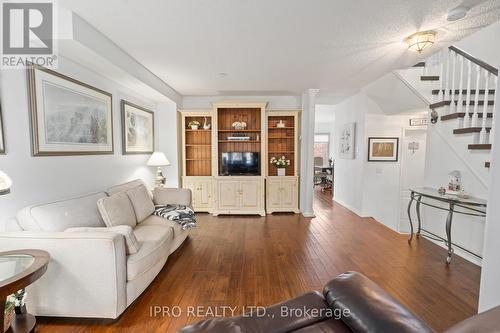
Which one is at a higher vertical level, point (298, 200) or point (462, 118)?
point (462, 118)

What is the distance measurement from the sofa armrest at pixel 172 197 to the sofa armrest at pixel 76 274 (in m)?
1.74

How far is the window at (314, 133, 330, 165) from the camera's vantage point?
386 inches

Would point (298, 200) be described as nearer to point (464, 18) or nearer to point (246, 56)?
point (246, 56)

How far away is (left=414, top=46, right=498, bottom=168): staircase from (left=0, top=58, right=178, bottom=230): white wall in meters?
4.71

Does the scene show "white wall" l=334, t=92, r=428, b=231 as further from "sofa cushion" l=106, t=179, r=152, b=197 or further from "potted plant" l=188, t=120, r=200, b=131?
"sofa cushion" l=106, t=179, r=152, b=197

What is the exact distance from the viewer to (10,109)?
1855mm

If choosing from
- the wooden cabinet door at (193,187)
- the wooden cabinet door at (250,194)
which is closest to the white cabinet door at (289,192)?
the wooden cabinet door at (250,194)

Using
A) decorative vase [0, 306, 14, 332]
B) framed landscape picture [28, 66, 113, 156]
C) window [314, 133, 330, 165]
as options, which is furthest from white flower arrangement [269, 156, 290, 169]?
window [314, 133, 330, 165]

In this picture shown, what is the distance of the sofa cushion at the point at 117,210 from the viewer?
2283 millimetres

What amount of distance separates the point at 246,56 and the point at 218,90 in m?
1.72

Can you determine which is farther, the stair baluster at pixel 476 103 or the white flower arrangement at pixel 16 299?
the stair baluster at pixel 476 103

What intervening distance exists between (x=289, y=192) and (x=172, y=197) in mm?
2429

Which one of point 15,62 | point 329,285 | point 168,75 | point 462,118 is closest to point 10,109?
point 15,62

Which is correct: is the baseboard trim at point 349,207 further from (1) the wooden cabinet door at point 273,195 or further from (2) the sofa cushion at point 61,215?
(2) the sofa cushion at point 61,215
